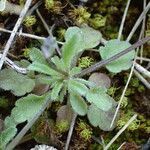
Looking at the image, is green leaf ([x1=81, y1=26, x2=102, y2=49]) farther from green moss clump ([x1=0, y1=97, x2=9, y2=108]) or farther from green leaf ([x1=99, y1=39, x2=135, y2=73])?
green moss clump ([x1=0, y1=97, x2=9, y2=108])

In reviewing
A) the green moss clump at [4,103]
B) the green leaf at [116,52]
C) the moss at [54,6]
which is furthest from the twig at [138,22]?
the green moss clump at [4,103]

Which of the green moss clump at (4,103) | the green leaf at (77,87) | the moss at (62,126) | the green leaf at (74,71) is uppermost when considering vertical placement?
the green leaf at (74,71)

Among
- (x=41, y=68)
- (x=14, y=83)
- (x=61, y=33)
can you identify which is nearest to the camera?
(x=41, y=68)

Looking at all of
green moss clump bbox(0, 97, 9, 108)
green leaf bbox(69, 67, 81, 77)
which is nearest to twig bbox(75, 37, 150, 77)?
green leaf bbox(69, 67, 81, 77)

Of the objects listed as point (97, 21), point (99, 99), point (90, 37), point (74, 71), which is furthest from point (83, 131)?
point (97, 21)

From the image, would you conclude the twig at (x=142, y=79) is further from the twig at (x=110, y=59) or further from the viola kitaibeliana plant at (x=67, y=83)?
the twig at (x=110, y=59)

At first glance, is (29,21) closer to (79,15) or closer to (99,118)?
(79,15)
